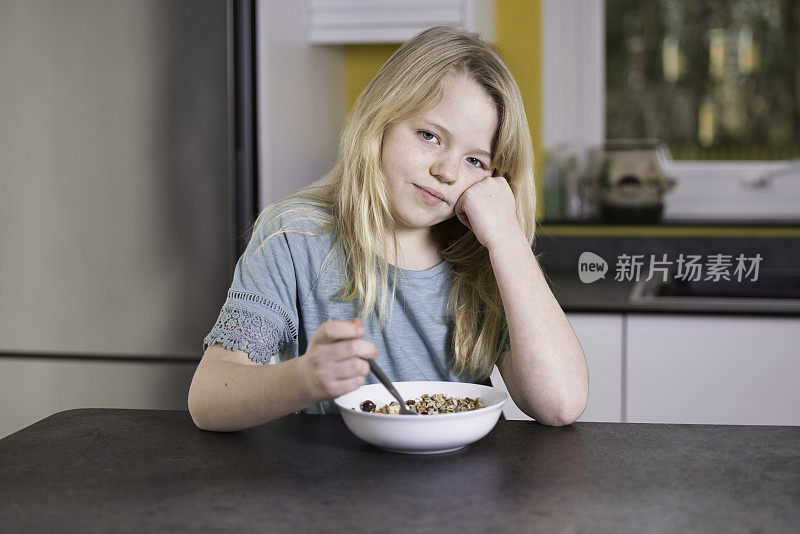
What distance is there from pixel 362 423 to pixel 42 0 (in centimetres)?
159

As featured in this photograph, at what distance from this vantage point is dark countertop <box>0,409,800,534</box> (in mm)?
712

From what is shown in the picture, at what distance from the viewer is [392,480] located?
0.80 metres

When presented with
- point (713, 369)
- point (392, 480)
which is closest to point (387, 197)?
point (392, 480)

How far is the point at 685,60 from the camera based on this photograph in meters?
2.72

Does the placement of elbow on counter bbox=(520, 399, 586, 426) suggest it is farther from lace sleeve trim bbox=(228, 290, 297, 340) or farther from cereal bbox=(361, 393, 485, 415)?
lace sleeve trim bbox=(228, 290, 297, 340)

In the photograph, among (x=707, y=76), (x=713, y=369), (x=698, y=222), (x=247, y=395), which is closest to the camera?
(x=247, y=395)

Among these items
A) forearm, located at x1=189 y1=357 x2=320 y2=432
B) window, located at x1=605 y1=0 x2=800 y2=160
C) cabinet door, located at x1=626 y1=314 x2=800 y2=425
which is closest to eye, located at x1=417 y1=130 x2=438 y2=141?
forearm, located at x1=189 y1=357 x2=320 y2=432

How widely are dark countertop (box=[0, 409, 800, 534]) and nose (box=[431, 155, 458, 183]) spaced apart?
353 mm

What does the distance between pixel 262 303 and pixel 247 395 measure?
8.4 inches

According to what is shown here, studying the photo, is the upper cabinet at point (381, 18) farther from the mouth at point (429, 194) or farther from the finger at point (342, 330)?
the finger at point (342, 330)

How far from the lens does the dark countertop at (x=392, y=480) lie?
0.71 meters

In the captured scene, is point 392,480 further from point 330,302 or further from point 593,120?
point 593,120

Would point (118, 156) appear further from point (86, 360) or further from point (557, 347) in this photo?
point (557, 347)

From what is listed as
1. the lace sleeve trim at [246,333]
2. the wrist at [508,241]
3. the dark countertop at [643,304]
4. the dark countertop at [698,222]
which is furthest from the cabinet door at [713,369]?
the lace sleeve trim at [246,333]
